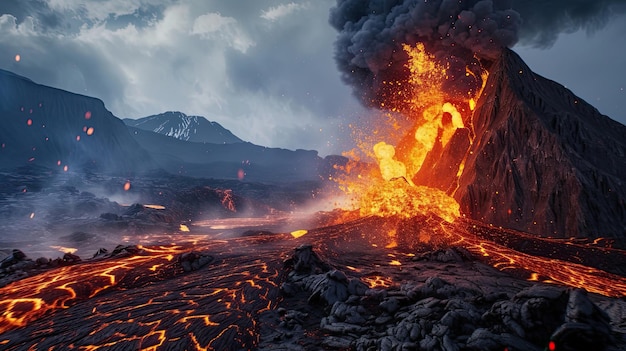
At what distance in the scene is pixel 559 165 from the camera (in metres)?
19.0

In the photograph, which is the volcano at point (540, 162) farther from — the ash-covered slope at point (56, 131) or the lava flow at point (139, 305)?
the ash-covered slope at point (56, 131)

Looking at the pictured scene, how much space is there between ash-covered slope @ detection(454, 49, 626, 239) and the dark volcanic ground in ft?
23.9

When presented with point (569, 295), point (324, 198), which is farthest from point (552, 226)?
point (324, 198)

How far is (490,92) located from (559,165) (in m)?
10.4

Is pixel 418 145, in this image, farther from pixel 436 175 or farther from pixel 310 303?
pixel 310 303

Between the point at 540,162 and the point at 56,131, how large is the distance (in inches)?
5146

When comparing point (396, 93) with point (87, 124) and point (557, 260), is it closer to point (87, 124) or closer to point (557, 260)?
point (557, 260)

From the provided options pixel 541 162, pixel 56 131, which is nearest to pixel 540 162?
pixel 541 162

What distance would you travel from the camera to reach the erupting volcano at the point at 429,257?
609cm

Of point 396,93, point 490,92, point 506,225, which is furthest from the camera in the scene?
point 396,93

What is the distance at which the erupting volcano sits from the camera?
20.0 ft

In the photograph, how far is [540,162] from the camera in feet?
66.0

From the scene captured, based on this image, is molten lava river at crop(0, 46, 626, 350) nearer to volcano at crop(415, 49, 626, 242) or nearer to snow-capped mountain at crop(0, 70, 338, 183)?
volcano at crop(415, 49, 626, 242)

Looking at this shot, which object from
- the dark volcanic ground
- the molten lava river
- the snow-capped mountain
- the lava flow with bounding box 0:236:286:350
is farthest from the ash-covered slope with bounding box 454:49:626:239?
the snow-capped mountain
